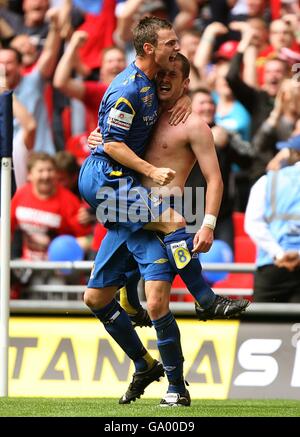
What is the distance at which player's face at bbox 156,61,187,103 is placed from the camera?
8.33m

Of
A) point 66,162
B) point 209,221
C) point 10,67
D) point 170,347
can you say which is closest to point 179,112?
point 209,221

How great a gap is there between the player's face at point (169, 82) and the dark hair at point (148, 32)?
0.76 feet

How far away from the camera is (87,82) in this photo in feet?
44.2

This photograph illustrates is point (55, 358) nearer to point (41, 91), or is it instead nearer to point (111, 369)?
point (111, 369)

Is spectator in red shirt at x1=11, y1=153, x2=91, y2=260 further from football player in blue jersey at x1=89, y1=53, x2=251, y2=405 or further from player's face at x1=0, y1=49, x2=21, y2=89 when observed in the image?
football player in blue jersey at x1=89, y1=53, x2=251, y2=405

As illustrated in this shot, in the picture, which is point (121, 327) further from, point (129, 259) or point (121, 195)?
point (121, 195)

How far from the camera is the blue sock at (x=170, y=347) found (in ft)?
27.1

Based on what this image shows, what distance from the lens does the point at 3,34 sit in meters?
14.5

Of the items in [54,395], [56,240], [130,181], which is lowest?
[54,395]

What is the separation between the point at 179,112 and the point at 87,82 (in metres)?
5.26

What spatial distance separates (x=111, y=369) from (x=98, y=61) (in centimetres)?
499

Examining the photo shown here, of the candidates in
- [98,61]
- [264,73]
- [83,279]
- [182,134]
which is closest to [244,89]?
[264,73]

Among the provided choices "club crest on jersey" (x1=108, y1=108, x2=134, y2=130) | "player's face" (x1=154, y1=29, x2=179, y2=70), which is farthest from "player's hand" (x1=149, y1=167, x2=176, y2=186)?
"player's face" (x1=154, y1=29, x2=179, y2=70)

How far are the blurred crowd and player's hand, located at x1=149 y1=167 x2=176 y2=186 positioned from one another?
3596mm
